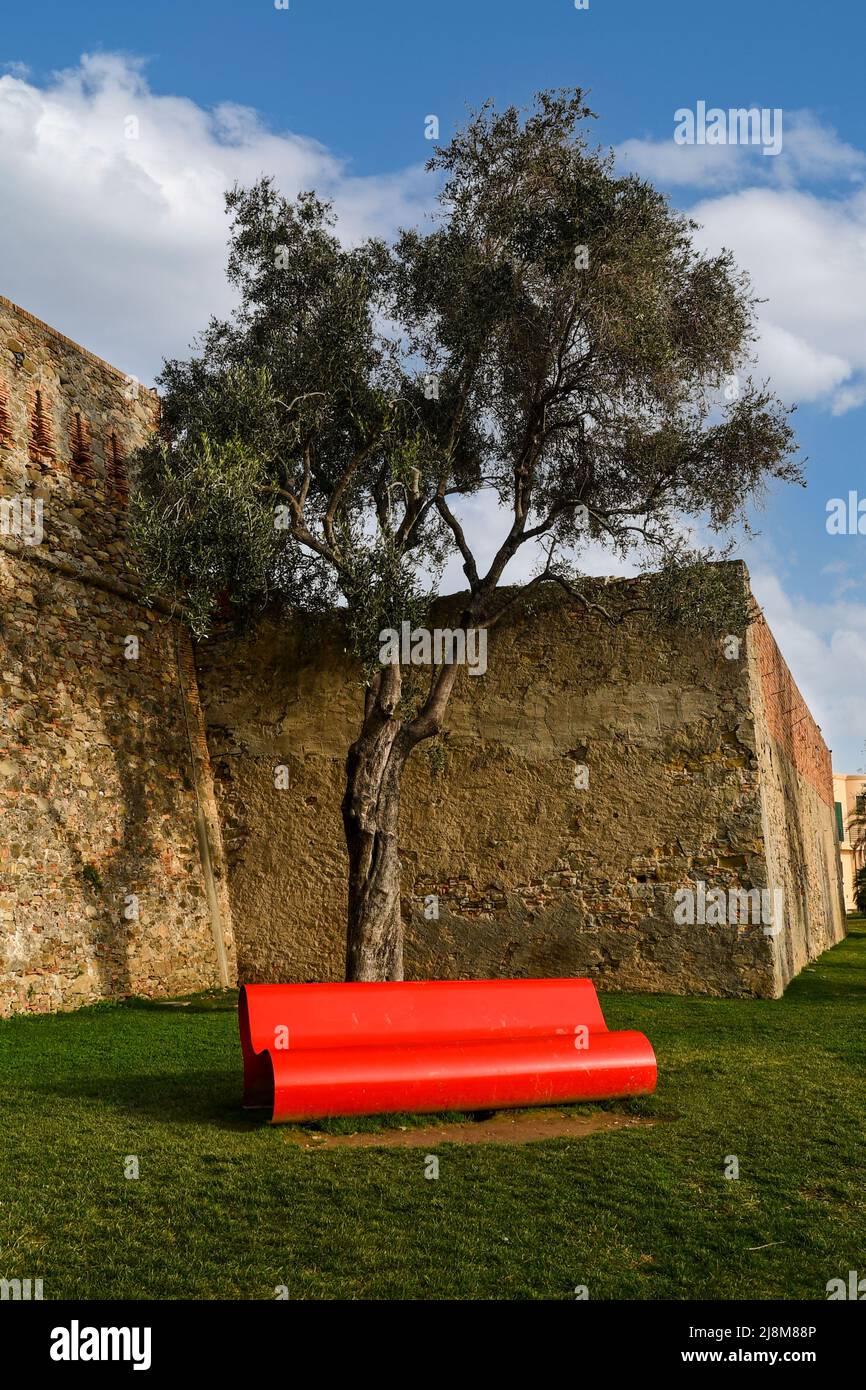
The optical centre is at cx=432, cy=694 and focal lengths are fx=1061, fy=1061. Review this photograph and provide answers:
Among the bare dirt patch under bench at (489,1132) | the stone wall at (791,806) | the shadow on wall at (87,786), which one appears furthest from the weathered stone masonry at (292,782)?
the bare dirt patch under bench at (489,1132)

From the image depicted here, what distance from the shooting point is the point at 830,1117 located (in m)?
6.01

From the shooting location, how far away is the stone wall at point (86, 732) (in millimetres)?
10555

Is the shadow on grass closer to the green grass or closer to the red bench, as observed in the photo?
the green grass

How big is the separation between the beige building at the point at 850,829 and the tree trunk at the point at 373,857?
2925cm

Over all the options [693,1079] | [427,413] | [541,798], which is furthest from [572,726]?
[693,1079]

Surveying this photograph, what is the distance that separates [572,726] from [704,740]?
4.93 feet

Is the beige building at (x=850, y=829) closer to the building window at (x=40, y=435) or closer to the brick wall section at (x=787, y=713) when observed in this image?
the brick wall section at (x=787, y=713)

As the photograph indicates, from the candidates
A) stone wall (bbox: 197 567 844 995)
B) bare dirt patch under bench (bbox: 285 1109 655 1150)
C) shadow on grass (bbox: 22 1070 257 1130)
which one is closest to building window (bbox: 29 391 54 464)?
stone wall (bbox: 197 567 844 995)

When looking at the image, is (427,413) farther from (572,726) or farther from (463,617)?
(572,726)

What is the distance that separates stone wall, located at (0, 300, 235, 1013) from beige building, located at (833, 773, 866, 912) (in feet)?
96.0

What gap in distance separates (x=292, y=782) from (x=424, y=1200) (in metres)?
9.10

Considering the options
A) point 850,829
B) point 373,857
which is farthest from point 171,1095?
point 850,829

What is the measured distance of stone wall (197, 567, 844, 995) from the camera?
11.8 metres

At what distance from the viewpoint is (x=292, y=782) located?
43.8 ft
